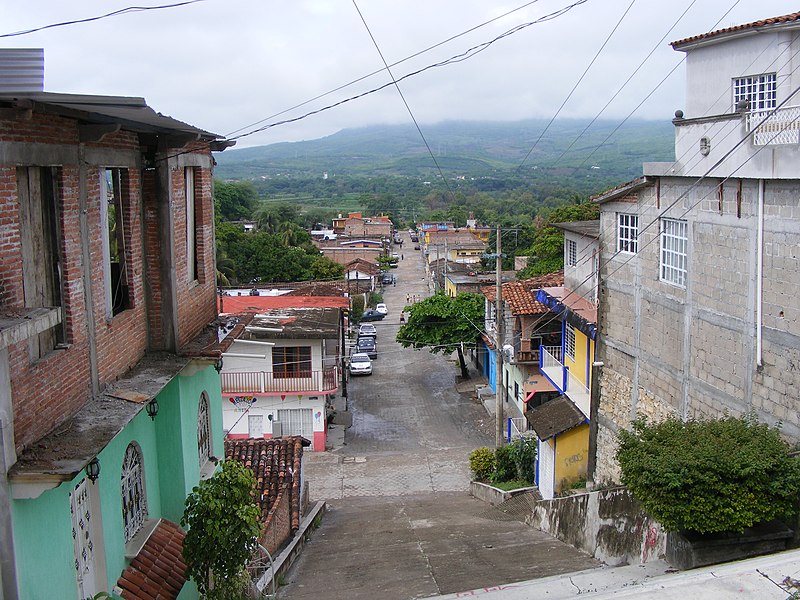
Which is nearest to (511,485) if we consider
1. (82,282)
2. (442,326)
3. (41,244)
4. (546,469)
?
(546,469)

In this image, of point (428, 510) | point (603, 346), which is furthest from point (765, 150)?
point (428, 510)

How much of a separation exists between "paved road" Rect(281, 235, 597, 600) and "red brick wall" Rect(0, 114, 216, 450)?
16.0 ft

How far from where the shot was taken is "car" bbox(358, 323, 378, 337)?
48.3m

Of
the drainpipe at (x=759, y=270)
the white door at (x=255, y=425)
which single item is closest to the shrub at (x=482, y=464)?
the white door at (x=255, y=425)

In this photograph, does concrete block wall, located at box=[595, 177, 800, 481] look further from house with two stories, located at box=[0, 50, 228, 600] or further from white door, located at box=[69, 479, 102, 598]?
white door, located at box=[69, 479, 102, 598]

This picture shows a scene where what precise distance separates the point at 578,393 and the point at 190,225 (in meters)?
12.1

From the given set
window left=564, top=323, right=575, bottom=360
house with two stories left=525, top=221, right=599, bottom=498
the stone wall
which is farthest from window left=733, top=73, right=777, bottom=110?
window left=564, top=323, right=575, bottom=360

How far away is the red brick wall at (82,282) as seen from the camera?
623 cm

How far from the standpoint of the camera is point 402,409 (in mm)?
33500

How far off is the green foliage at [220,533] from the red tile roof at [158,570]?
1.32ft

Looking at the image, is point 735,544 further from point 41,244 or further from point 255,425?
point 255,425

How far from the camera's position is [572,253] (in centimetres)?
2412

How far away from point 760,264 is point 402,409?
77.2 ft

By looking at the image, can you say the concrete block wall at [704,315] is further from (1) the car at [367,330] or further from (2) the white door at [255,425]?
(1) the car at [367,330]
